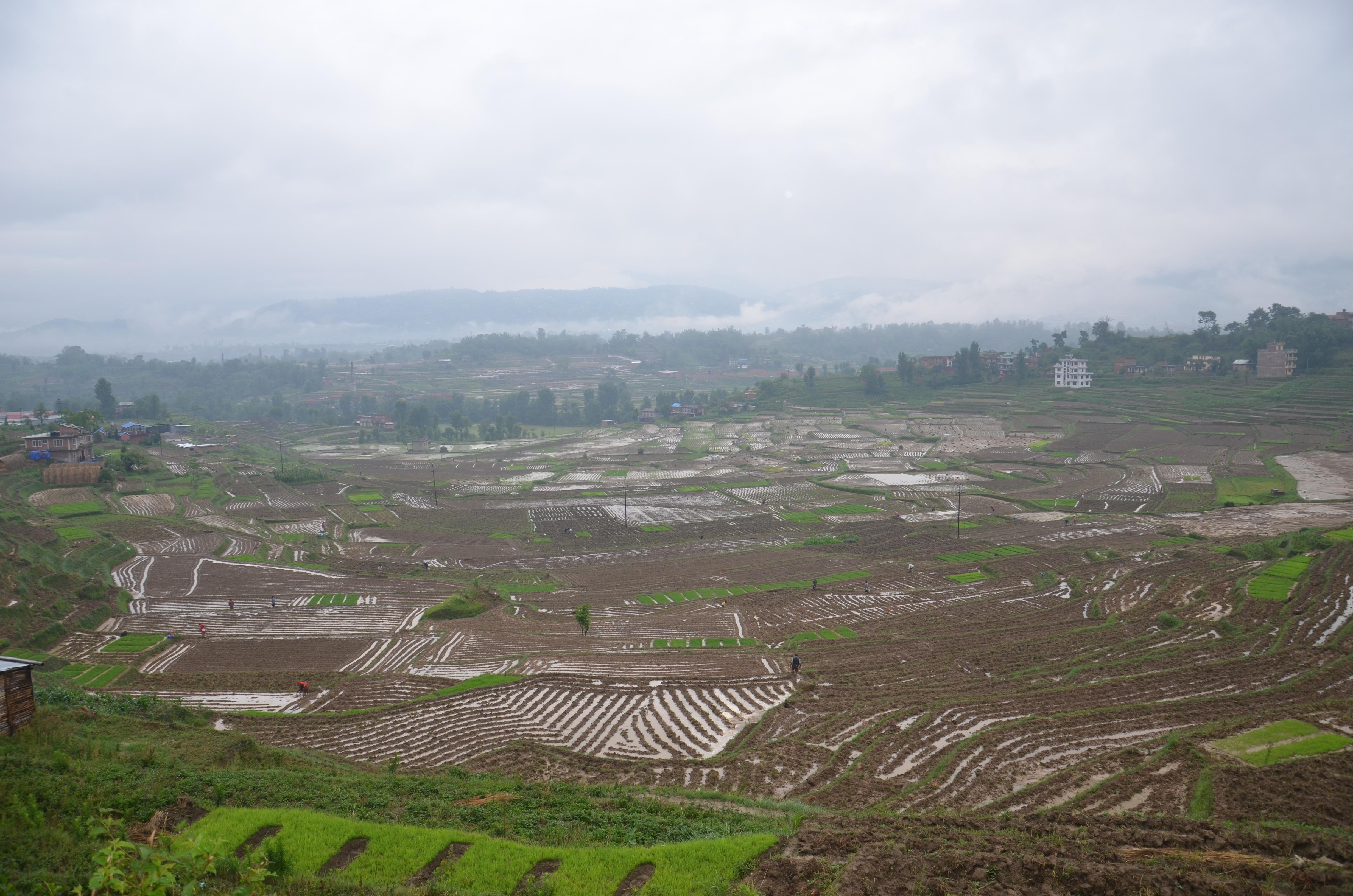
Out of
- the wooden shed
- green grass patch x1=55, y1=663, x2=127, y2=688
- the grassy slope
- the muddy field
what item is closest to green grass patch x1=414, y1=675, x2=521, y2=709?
the muddy field

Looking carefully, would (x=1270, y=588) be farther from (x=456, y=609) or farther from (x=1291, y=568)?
(x=456, y=609)

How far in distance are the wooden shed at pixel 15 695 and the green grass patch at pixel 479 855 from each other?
462cm

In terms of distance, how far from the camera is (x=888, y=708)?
56.0 feet

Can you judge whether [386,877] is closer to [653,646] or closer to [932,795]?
[932,795]

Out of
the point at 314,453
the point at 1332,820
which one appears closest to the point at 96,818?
Answer: the point at 1332,820

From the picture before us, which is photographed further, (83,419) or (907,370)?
(907,370)

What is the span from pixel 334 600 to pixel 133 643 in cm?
692

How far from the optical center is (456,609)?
90.6 ft

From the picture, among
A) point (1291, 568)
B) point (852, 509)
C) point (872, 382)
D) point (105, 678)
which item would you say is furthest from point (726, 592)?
point (872, 382)

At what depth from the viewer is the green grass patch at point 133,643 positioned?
75.7ft

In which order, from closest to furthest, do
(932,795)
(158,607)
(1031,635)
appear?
(932,795) → (1031,635) → (158,607)

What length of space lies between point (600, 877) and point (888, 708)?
10.1 meters

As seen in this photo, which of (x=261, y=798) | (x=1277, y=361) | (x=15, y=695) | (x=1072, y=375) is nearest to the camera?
(x=261, y=798)

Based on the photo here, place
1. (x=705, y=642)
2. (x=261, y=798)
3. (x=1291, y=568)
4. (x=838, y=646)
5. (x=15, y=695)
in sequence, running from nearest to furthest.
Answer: (x=261, y=798) < (x=15, y=695) < (x=838, y=646) < (x=705, y=642) < (x=1291, y=568)
